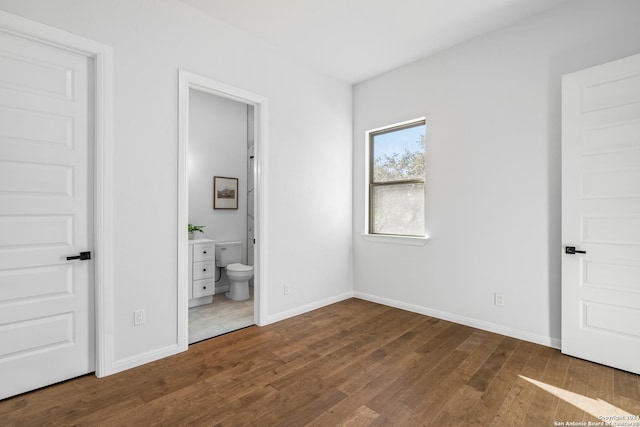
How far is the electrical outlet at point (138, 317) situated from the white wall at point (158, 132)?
0.11 ft

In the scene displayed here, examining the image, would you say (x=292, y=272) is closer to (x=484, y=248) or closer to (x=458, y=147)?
(x=484, y=248)

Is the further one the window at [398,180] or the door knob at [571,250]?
the window at [398,180]

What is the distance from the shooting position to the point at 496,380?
2.19 meters

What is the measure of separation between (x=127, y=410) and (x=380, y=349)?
1.86m

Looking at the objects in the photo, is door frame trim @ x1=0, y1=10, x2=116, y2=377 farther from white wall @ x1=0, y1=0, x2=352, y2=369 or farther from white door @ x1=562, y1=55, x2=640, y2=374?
white door @ x1=562, y1=55, x2=640, y2=374

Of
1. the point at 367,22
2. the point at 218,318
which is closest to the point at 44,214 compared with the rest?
the point at 218,318

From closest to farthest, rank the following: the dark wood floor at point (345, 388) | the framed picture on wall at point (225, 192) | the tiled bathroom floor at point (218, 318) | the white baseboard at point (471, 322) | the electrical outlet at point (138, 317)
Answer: the dark wood floor at point (345, 388)
the electrical outlet at point (138, 317)
the white baseboard at point (471, 322)
the tiled bathroom floor at point (218, 318)
the framed picture on wall at point (225, 192)

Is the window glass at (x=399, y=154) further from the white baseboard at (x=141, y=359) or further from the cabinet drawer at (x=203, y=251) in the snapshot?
the white baseboard at (x=141, y=359)

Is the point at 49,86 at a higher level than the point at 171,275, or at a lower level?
higher

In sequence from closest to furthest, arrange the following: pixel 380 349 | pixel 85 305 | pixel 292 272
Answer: pixel 85 305 < pixel 380 349 < pixel 292 272

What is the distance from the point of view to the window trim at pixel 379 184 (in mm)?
3645

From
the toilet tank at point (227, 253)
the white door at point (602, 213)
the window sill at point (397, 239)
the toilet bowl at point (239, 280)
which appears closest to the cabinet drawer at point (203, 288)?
the toilet bowl at point (239, 280)

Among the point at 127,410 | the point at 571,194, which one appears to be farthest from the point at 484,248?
the point at 127,410

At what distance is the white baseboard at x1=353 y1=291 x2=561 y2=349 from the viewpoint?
2743 mm
